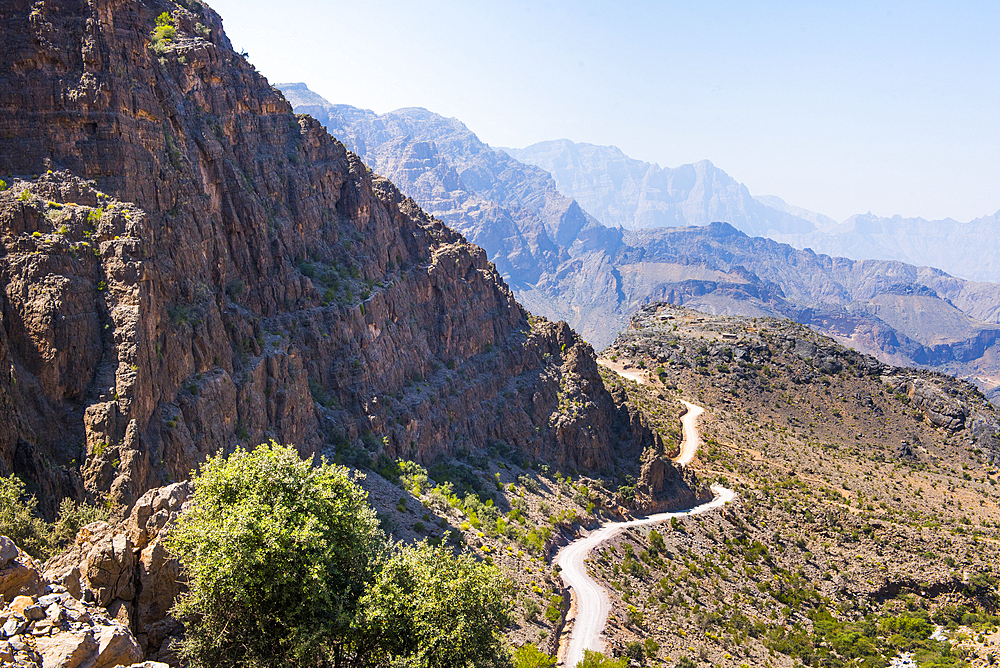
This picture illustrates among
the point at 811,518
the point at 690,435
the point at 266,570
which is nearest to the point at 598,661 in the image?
the point at 266,570

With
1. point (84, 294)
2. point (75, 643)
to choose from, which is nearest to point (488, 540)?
point (84, 294)

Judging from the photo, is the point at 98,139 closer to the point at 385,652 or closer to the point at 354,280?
the point at 354,280

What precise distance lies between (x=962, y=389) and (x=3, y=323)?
15382 cm

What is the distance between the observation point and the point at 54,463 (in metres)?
29.2

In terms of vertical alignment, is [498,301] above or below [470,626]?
above

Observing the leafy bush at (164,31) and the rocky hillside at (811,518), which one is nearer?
the leafy bush at (164,31)

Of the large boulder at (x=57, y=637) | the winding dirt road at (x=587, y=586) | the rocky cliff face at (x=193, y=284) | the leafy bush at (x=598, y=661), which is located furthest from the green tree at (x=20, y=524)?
the winding dirt road at (x=587, y=586)

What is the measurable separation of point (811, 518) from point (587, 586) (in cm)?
4409

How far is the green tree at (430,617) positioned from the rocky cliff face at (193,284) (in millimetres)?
14705

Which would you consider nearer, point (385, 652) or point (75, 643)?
point (75, 643)

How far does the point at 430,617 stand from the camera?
2527 centimetres

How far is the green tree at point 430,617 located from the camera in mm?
24438

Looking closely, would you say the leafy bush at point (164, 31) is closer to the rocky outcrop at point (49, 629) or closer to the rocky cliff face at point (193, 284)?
the rocky cliff face at point (193, 284)

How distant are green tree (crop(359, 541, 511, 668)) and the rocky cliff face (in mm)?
14705
